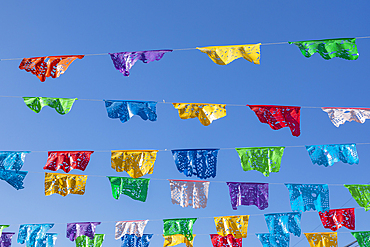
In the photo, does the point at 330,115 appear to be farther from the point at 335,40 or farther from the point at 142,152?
the point at 142,152

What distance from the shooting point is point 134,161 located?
7.39m

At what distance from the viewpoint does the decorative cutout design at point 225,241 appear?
9227mm

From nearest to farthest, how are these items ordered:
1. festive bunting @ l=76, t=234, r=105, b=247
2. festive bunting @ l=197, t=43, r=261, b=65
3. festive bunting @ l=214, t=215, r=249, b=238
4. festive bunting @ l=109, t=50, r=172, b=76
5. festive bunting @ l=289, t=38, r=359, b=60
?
festive bunting @ l=289, t=38, r=359, b=60, festive bunting @ l=197, t=43, r=261, b=65, festive bunting @ l=109, t=50, r=172, b=76, festive bunting @ l=214, t=215, r=249, b=238, festive bunting @ l=76, t=234, r=105, b=247

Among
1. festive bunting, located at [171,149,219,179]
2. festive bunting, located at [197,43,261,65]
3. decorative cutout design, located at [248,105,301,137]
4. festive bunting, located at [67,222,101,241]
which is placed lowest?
festive bunting, located at [67,222,101,241]

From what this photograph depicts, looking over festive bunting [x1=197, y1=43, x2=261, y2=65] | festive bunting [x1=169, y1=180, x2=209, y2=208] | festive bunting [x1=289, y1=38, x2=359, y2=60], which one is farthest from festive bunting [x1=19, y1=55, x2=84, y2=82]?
festive bunting [x1=289, y1=38, x2=359, y2=60]

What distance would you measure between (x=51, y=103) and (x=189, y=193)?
151 inches

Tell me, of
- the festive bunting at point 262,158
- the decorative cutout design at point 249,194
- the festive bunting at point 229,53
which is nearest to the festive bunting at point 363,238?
the decorative cutout design at point 249,194

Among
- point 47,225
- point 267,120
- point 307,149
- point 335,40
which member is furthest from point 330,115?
point 47,225

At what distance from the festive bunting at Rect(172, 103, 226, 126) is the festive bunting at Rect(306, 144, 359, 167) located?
2349 mm

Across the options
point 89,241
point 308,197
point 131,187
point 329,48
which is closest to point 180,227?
point 131,187

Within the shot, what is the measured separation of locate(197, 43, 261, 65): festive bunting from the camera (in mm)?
5840

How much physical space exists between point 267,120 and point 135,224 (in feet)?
15.7

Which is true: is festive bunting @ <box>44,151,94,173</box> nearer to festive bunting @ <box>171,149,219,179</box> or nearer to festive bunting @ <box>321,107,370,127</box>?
festive bunting @ <box>171,149,219,179</box>

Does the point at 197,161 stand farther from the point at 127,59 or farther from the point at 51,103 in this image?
the point at 51,103
